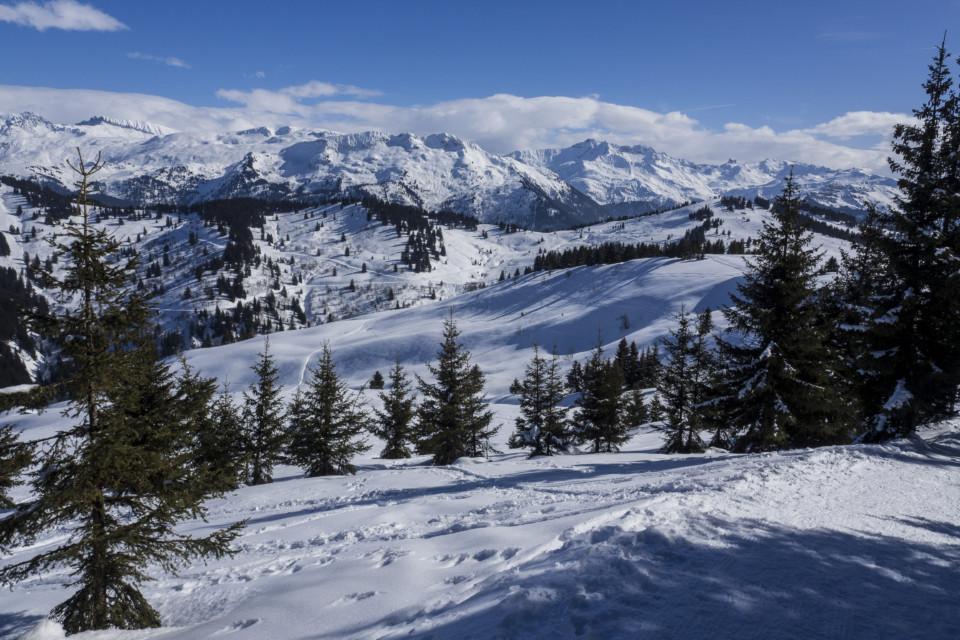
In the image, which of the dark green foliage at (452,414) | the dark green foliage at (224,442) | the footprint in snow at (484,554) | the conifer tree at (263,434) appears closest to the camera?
the footprint in snow at (484,554)

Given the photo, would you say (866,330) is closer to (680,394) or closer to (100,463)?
(680,394)

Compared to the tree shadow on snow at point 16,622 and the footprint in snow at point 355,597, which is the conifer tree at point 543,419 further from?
the tree shadow on snow at point 16,622

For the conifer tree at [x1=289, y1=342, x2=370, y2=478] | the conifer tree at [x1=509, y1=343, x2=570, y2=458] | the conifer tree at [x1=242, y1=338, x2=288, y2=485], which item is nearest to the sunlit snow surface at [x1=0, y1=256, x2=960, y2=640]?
the conifer tree at [x1=289, y1=342, x2=370, y2=478]

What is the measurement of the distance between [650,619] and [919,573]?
3.65 m

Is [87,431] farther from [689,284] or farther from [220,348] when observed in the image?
[689,284]

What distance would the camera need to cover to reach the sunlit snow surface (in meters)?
4.49

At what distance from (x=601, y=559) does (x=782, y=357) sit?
554 inches

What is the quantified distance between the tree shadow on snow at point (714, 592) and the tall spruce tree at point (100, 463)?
492 cm

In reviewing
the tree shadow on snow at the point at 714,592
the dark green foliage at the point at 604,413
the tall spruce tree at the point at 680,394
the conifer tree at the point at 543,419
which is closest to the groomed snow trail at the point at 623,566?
the tree shadow on snow at the point at 714,592

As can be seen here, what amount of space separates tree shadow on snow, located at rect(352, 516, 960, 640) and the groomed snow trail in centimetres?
2

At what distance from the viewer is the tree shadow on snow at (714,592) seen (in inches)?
166

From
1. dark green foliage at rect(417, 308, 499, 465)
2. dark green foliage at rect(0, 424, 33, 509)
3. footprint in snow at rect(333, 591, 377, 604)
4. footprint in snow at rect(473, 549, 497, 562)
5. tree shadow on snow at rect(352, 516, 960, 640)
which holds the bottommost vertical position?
dark green foliage at rect(417, 308, 499, 465)

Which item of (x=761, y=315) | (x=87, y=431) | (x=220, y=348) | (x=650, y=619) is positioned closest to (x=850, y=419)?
(x=761, y=315)

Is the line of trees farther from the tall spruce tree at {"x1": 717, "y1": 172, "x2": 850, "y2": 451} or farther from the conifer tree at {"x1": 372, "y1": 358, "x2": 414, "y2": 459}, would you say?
the conifer tree at {"x1": 372, "y1": 358, "x2": 414, "y2": 459}
